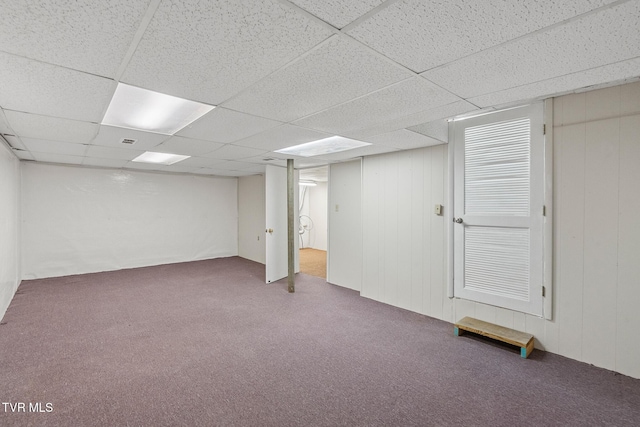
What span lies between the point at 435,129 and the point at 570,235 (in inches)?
60.2

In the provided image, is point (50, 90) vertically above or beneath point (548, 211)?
above

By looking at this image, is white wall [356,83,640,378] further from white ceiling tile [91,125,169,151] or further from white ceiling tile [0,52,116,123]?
white ceiling tile [91,125,169,151]

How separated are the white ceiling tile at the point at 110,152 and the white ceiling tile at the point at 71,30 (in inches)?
104

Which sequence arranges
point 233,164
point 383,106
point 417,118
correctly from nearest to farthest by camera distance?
point 383,106, point 417,118, point 233,164

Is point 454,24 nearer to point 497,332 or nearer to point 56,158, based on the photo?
point 497,332

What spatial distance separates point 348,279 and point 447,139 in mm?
2604

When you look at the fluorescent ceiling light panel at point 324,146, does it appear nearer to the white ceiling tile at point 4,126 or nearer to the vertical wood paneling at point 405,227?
the vertical wood paneling at point 405,227

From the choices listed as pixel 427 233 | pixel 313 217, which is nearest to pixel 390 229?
pixel 427 233

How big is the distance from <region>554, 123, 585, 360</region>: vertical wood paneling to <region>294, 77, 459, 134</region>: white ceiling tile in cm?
126

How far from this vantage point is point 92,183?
5.61 m

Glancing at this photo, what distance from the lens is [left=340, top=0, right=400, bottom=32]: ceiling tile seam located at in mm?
1077

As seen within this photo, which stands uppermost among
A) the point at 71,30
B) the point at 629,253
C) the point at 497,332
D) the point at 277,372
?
the point at 71,30

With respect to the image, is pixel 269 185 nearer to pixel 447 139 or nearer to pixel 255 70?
pixel 447 139

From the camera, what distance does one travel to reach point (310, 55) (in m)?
1.45
